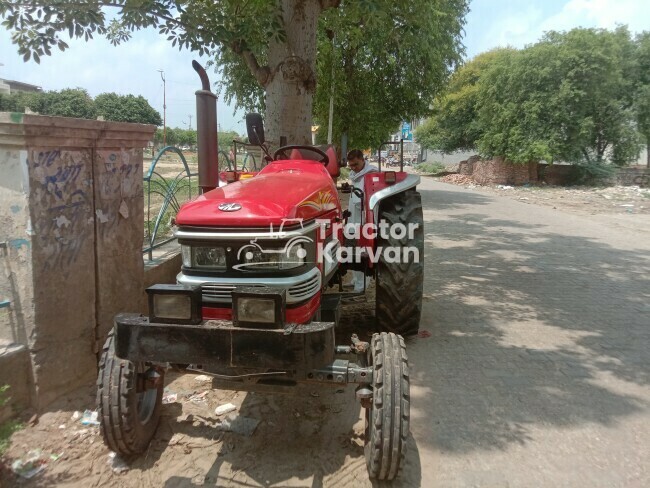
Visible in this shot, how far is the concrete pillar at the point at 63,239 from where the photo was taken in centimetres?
332

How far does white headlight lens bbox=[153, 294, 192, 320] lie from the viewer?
2.50 metres

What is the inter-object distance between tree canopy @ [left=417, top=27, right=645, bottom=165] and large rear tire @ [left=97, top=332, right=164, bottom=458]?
67.4 ft

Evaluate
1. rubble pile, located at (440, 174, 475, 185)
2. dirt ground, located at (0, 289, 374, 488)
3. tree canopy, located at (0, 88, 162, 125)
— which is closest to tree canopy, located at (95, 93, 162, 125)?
tree canopy, located at (0, 88, 162, 125)

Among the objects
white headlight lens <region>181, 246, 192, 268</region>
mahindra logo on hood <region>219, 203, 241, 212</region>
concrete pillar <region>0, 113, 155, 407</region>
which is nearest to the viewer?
mahindra logo on hood <region>219, 203, 241, 212</region>

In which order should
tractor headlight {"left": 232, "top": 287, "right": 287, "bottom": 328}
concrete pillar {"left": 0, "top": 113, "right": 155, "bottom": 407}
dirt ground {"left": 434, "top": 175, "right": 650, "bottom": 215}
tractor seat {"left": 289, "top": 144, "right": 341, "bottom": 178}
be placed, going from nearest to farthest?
→ tractor headlight {"left": 232, "top": 287, "right": 287, "bottom": 328} < concrete pillar {"left": 0, "top": 113, "right": 155, "bottom": 407} < tractor seat {"left": 289, "top": 144, "right": 341, "bottom": 178} < dirt ground {"left": 434, "top": 175, "right": 650, "bottom": 215}

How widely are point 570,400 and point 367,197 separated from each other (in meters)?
2.35

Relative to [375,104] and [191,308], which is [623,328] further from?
[375,104]

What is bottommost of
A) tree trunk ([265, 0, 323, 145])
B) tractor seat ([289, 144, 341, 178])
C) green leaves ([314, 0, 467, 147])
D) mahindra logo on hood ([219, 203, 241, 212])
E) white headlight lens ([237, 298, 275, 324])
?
white headlight lens ([237, 298, 275, 324])

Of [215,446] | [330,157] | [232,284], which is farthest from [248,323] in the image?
[330,157]

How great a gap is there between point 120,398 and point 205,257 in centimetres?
91

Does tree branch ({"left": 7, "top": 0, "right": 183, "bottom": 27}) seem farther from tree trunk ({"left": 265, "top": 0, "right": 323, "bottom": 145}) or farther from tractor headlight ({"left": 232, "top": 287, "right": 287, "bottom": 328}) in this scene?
tractor headlight ({"left": 232, "top": 287, "right": 287, "bottom": 328})

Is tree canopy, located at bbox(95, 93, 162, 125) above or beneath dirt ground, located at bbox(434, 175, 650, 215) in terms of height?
above

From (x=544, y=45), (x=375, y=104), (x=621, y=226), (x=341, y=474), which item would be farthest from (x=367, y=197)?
(x=544, y=45)

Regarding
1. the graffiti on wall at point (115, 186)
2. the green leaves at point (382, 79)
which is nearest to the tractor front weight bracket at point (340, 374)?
the graffiti on wall at point (115, 186)
